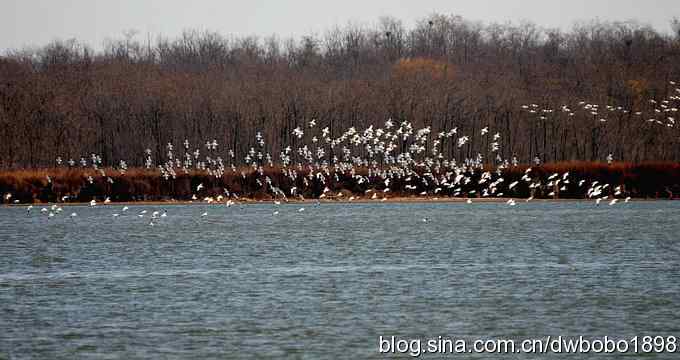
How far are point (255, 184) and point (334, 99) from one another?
29.0m

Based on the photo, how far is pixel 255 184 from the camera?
6862 centimetres

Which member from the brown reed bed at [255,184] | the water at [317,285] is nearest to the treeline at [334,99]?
the brown reed bed at [255,184]

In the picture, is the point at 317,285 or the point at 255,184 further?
Result: the point at 255,184

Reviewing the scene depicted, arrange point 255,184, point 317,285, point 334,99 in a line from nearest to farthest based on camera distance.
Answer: point 317,285 → point 255,184 → point 334,99

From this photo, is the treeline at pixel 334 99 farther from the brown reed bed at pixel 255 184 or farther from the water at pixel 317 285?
the water at pixel 317 285

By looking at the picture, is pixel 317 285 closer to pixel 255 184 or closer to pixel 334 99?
pixel 255 184

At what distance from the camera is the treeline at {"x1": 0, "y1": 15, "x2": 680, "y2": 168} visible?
84.8 meters

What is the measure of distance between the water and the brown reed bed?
11.1 metres

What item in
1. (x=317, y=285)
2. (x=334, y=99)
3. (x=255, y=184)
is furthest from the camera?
(x=334, y=99)

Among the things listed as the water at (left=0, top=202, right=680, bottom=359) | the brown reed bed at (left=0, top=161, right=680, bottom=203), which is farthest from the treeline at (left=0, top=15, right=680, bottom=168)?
the water at (left=0, top=202, right=680, bottom=359)

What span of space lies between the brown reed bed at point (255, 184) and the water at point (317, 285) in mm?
11081

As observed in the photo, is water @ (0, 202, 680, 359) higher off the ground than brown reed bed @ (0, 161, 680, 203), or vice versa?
brown reed bed @ (0, 161, 680, 203)

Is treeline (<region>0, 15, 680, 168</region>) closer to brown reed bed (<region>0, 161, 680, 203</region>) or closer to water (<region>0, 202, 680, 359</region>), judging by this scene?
brown reed bed (<region>0, 161, 680, 203</region>)

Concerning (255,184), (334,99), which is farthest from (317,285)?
(334,99)
